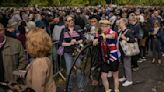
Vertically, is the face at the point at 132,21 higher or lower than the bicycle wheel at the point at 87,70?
higher

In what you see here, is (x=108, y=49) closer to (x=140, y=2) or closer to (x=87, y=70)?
(x=87, y=70)

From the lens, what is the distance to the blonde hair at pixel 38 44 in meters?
4.82

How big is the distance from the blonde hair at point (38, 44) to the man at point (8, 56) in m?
1.31

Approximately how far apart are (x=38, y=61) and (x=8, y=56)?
58.6 inches

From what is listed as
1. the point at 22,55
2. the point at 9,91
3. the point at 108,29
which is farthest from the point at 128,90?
the point at 9,91

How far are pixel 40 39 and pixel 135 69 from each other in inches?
327

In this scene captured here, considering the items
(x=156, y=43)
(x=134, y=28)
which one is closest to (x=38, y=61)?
(x=134, y=28)

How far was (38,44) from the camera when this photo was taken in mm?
4820

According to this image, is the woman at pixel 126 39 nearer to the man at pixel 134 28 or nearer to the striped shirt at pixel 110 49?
the striped shirt at pixel 110 49

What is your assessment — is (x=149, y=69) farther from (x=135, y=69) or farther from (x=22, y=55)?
(x=22, y=55)

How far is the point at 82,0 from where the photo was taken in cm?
6888

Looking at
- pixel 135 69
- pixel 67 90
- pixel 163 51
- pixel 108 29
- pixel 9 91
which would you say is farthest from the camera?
pixel 163 51

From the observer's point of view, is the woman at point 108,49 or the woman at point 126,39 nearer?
the woman at point 108,49

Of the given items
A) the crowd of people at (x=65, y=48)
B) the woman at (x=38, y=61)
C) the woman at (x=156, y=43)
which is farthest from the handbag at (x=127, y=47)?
the woman at (x=38, y=61)
